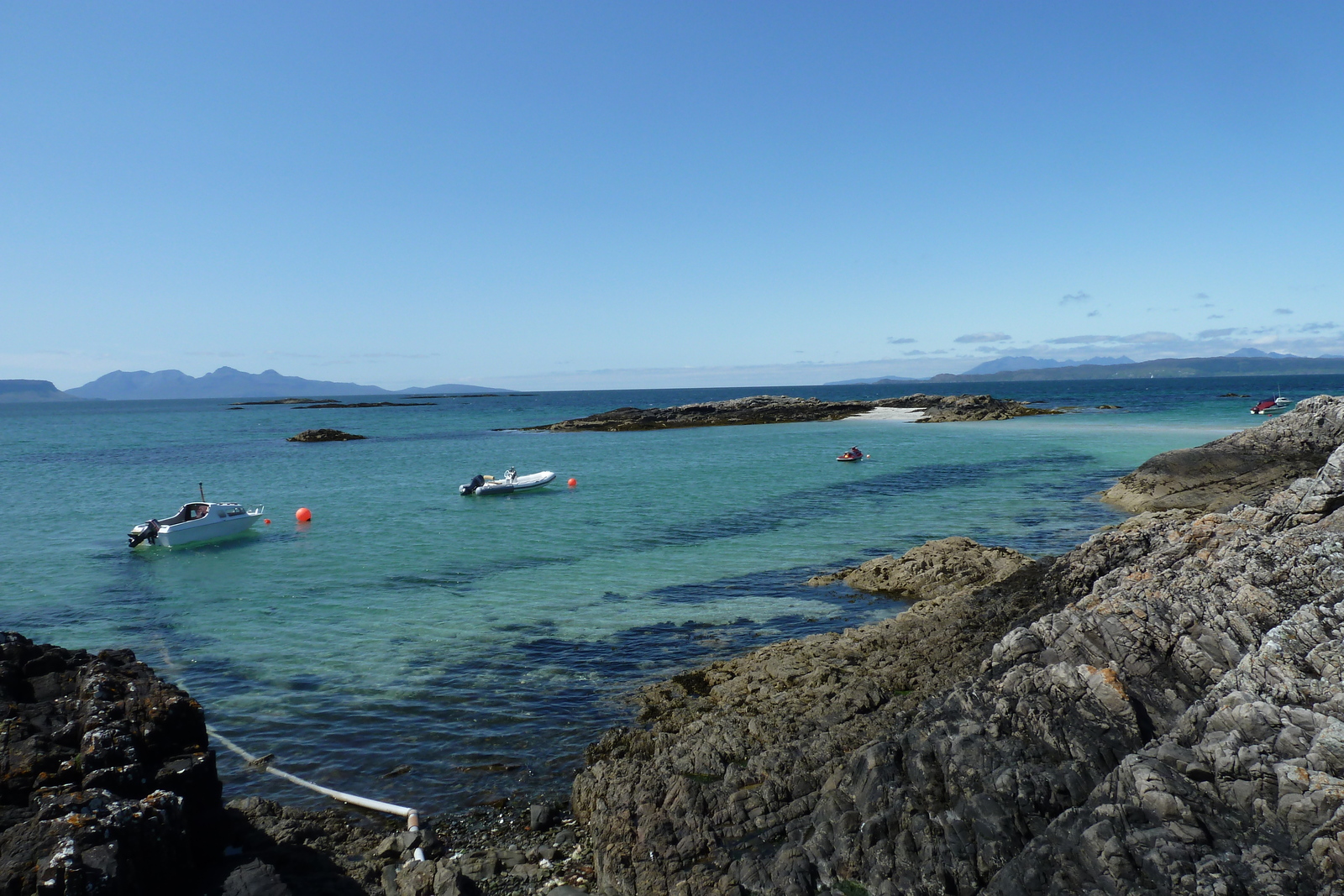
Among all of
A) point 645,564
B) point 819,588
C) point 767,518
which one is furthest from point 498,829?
point 767,518

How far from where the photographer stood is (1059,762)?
7379mm

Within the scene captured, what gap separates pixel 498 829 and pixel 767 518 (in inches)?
827

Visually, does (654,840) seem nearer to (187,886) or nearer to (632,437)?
(187,886)

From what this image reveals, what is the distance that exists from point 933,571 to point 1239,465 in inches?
814

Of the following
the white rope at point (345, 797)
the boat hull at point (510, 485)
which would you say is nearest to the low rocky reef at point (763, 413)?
the boat hull at point (510, 485)

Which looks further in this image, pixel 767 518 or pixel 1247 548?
pixel 767 518

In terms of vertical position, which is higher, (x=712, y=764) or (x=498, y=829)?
(x=712, y=764)

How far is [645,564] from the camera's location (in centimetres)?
2264

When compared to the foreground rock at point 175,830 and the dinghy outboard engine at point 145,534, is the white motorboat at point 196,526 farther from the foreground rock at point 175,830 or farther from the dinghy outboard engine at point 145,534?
the foreground rock at point 175,830

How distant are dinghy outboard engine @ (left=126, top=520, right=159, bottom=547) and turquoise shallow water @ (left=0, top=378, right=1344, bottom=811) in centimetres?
71

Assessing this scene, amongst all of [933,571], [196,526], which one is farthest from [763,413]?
[933,571]

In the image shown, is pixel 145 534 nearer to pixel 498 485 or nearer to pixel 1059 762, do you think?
pixel 498 485

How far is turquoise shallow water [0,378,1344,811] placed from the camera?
12.1 metres

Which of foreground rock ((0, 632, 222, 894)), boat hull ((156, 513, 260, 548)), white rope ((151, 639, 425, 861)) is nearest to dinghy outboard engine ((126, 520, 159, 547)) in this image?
boat hull ((156, 513, 260, 548))
